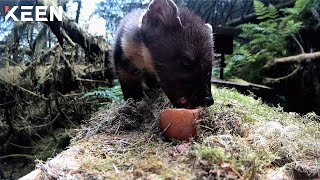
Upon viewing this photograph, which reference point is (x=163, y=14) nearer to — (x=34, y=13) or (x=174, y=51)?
(x=174, y=51)

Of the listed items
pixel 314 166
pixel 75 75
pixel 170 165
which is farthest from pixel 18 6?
pixel 314 166

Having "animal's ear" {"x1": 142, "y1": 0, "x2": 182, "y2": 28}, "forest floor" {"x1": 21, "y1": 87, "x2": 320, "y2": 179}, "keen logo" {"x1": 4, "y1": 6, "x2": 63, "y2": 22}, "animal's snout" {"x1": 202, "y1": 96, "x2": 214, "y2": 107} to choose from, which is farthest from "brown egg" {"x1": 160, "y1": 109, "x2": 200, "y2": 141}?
"keen logo" {"x1": 4, "y1": 6, "x2": 63, "y2": 22}

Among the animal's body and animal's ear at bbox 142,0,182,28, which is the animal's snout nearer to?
the animal's body

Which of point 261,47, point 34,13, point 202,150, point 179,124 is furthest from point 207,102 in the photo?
point 261,47

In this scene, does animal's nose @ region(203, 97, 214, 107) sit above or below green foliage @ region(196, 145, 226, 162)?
below

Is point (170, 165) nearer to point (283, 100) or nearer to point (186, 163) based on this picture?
point (186, 163)

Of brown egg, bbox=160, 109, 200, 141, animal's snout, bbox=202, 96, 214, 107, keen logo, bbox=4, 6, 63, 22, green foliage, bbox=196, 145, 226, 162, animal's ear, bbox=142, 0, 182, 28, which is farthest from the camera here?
keen logo, bbox=4, 6, 63, 22

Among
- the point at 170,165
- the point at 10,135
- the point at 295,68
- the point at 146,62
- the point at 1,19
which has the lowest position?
the point at 10,135
